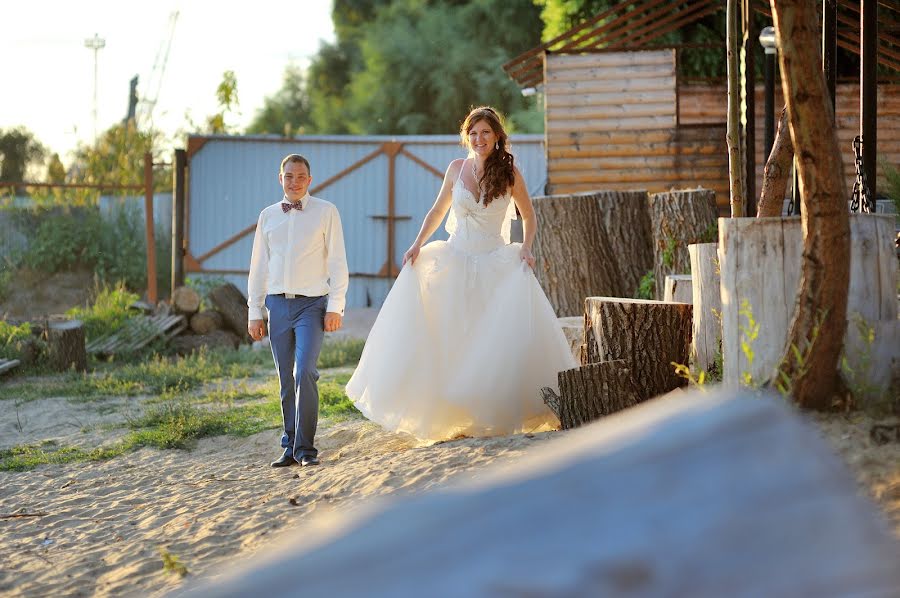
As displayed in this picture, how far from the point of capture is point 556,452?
4.30 feet

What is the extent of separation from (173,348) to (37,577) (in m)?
8.83

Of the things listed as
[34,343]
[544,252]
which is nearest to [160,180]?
[34,343]

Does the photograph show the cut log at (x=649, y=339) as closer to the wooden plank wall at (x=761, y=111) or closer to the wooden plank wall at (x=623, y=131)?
the wooden plank wall at (x=623, y=131)

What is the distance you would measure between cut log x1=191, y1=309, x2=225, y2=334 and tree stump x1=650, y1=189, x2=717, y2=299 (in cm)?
635

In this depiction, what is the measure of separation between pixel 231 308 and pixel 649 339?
857 cm

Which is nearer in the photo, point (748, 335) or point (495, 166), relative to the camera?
point (748, 335)

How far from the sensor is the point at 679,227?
891 cm

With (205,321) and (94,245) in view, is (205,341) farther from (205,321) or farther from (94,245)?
(94,245)

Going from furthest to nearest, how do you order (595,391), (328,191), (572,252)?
(328,191) → (572,252) → (595,391)

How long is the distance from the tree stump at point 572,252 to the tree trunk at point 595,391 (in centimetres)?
380

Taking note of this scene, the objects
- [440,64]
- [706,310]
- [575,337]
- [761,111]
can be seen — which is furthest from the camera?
[440,64]

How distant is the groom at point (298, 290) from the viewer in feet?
19.1

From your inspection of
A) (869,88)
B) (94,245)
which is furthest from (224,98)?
(869,88)

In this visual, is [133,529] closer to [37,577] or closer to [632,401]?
[37,577]
